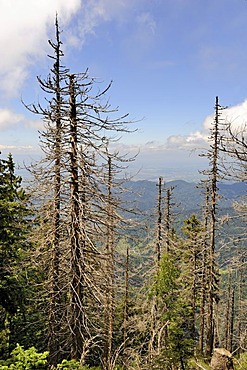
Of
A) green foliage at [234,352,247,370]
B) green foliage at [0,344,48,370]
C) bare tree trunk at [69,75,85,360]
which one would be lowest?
green foliage at [234,352,247,370]

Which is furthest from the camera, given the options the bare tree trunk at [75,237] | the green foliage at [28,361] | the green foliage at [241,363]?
the bare tree trunk at [75,237]

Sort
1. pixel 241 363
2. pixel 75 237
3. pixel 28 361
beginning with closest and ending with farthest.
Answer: pixel 28 361 < pixel 75 237 < pixel 241 363

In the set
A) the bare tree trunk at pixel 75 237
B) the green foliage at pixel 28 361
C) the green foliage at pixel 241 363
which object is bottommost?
the green foliage at pixel 241 363

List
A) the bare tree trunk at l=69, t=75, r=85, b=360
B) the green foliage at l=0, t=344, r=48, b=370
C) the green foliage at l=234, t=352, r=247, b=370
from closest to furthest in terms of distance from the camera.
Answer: the green foliage at l=0, t=344, r=48, b=370, the green foliage at l=234, t=352, r=247, b=370, the bare tree trunk at l=69, t=75, r=85, b=360

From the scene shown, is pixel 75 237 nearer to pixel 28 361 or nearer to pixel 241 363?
pixel 28 361

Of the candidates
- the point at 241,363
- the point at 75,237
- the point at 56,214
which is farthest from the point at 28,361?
the point at 241,363

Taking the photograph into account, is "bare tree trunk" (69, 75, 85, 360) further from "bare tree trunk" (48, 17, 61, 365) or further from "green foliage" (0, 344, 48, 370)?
"green foliage" (0, 344, 48, 370)

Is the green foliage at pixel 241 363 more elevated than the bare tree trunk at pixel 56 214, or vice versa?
the bare tree trunk at pixel 56 214

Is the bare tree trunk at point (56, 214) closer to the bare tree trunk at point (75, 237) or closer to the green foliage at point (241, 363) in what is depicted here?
the bare tree trunk at point (75, 237)

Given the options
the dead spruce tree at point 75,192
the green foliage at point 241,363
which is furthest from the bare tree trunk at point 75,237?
the green foliage at point 241,363

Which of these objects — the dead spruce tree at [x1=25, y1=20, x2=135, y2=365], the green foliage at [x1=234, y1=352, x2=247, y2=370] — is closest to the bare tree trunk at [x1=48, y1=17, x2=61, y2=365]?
the dead spruce tree at [x1=25, y1=20, x2=135, y2=365]

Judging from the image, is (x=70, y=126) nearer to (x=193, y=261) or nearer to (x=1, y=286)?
(x=1, y=286)

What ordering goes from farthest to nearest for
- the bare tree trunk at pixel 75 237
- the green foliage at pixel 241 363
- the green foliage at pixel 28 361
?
the bare tree trunk at pixel 75 237 < the green foliage at pixel 241 363 < the green foliage at pixel 28 361

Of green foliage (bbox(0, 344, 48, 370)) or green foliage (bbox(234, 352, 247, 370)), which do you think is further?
green foliage (bbox(234, 352, 247, 370))
